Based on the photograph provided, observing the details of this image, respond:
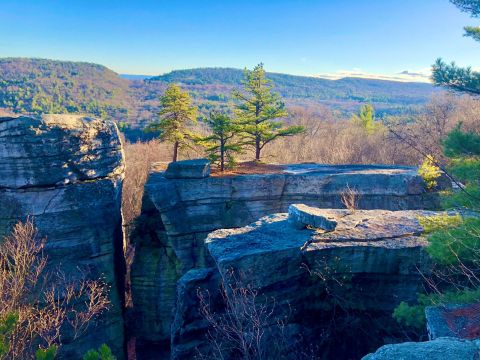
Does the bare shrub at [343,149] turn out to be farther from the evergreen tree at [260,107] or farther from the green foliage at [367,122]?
the evergreen tree at [260,107]

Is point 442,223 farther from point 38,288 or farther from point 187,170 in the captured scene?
point 38,288

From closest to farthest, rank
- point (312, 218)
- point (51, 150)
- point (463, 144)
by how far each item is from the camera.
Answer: point (463, 144) < point (312, 218) < point (51, 150)

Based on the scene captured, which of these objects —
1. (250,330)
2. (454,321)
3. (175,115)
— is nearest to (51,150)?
(175,115)

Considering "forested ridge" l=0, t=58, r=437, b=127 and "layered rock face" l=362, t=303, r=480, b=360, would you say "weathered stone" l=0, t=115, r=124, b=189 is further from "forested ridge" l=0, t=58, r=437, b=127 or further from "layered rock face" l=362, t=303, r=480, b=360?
"forested ridge" l=0, t=58, r=437, b=127

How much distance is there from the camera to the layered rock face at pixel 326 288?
31.6ft

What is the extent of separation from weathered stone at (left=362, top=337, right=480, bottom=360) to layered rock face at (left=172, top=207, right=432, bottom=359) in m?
4.74

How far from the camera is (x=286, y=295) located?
9.77 metres

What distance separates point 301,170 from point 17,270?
13.6 metres

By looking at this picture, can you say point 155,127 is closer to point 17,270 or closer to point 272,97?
point 272,97

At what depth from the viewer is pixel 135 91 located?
4171 inches

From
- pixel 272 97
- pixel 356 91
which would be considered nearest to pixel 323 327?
pixel 272 97

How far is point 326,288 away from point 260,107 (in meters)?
13.9

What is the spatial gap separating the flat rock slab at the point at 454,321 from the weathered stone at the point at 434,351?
121 cm

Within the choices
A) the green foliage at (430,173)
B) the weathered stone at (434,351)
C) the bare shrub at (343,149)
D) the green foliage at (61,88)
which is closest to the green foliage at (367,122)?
the bare shrub at (343,149)
